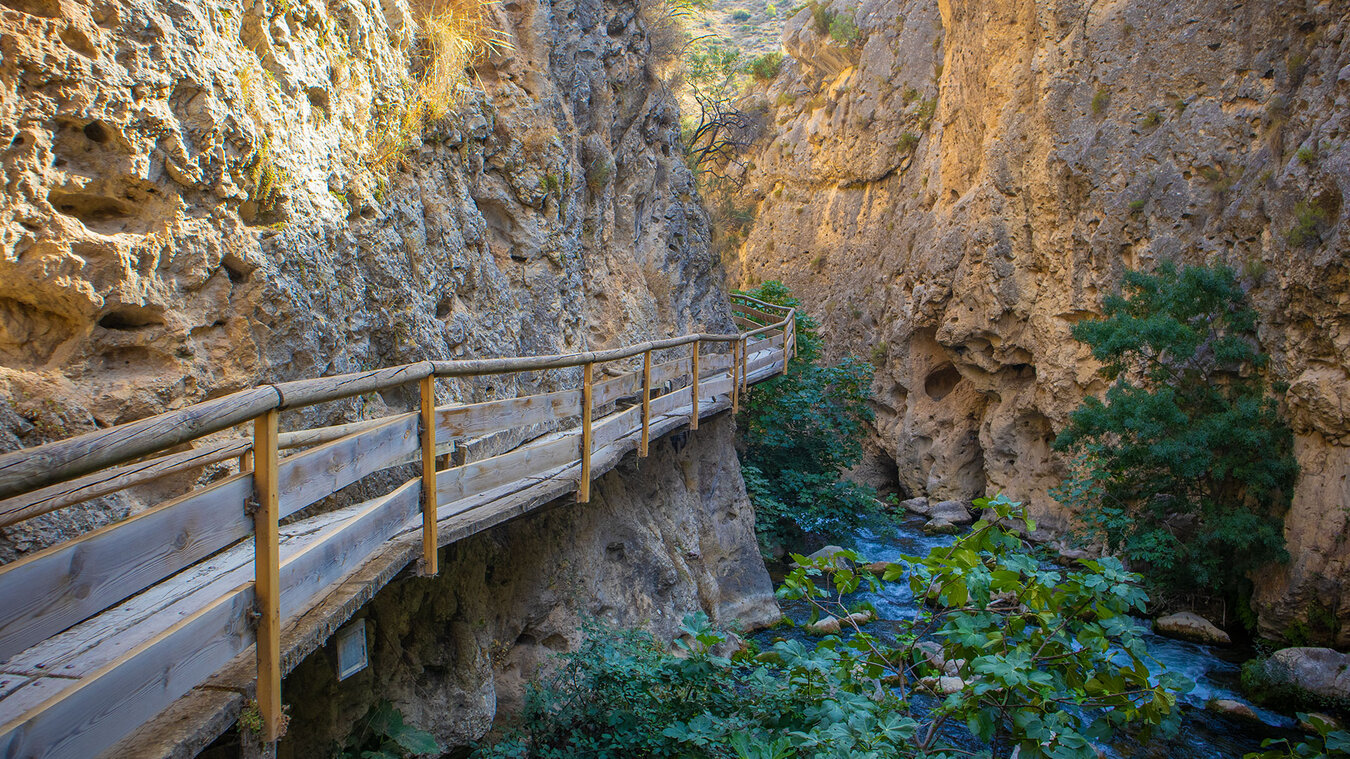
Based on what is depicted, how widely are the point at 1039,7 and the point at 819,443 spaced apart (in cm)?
999

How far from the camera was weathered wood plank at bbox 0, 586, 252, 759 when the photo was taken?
4.92ft

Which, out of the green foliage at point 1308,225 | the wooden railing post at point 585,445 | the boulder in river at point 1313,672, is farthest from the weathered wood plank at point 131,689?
the green foliage at point 1308,225

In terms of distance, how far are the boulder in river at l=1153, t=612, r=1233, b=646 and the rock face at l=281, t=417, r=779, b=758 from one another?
19.3ft

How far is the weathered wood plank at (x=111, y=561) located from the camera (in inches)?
59.4

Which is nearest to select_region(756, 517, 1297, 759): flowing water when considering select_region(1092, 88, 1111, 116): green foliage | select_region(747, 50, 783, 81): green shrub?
select_region(1092, 88, 1111, 116): green foliage

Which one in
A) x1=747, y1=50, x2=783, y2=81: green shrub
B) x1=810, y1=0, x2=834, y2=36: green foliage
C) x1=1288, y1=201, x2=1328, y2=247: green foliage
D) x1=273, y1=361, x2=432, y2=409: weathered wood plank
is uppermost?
x1=810, y1=0, x2=834, y2=36: green foliage

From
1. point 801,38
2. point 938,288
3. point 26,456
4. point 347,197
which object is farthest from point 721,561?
point 801,38

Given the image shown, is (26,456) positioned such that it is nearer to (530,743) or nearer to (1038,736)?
(1038,736)

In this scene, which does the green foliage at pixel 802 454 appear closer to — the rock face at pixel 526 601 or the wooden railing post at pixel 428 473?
the rock face at pixel 526 601

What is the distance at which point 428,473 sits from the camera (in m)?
3.45

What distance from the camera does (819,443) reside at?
1441 cm

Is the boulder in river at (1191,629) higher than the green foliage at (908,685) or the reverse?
the reverse

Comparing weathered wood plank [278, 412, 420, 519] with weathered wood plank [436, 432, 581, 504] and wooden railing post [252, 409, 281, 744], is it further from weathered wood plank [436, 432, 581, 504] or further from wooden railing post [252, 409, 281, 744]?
weathered wood plank [436, 432, 581, 504]

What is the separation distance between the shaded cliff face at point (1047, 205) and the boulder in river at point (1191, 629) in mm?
577
